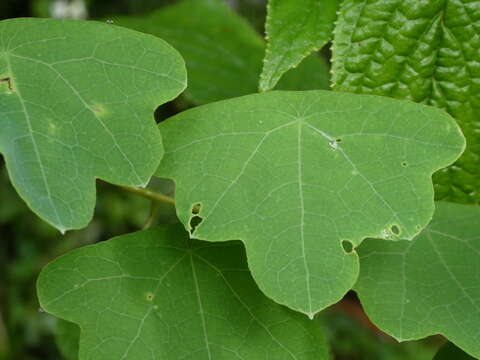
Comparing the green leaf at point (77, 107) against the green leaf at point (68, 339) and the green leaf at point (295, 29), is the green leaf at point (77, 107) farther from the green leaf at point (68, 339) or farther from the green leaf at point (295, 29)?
the green leaf at point (68, 339)

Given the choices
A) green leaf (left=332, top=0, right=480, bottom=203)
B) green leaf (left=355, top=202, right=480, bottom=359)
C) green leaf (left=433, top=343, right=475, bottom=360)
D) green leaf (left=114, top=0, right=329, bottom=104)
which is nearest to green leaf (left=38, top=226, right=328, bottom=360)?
green leaf (left=355, top=202, right=480, bottom=359)

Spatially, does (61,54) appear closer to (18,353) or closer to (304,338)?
(304,338)

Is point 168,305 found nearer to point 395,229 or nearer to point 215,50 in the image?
point 395,229

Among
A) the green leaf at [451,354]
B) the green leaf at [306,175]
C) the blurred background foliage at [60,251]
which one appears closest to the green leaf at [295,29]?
the green leaf at [306,175]

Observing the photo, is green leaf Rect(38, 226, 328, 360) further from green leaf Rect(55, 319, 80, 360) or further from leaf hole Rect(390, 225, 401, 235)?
green leaf Rect(55, 319, 80, 360)

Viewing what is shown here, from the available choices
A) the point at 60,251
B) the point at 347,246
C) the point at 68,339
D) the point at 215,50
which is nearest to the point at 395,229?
the point at 347,246
